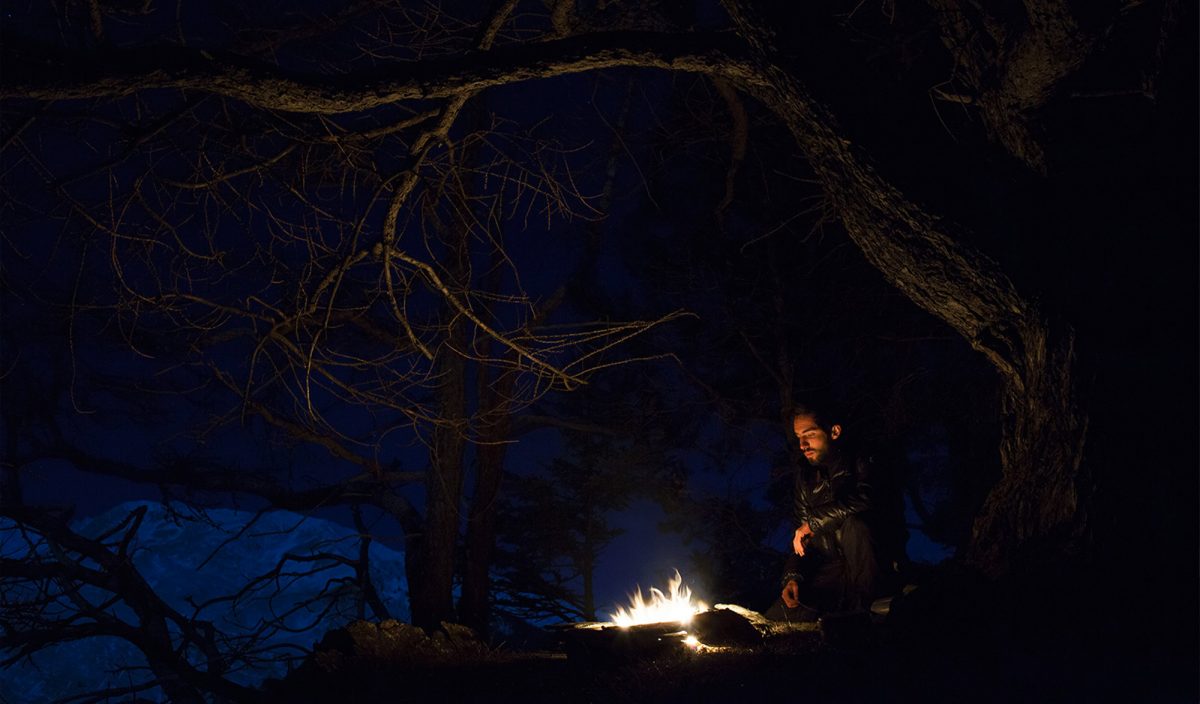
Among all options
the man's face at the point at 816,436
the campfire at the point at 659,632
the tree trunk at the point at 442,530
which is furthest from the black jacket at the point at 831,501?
the tree trunk at the point at 442,530

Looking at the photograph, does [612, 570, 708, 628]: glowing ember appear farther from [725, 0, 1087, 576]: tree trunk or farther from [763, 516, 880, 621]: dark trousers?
[725, 0, 1087, 576]: tree trunk

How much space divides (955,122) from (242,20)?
562 cm

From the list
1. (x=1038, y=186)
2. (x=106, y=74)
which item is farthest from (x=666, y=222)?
(x=106, y=74)

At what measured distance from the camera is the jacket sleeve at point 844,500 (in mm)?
6148

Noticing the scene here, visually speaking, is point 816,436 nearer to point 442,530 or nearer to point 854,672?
point 854,672

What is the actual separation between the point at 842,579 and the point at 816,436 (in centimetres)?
112

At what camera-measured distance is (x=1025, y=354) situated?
3.73 m

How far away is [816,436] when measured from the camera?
20.9 feet

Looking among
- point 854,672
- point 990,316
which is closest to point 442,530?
point 854,672

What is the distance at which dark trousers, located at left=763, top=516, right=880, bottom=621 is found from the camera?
6.08m

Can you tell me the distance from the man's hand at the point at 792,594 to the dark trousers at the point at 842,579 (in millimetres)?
Result: 36

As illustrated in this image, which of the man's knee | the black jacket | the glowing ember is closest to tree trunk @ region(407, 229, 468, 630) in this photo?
the glowing ember

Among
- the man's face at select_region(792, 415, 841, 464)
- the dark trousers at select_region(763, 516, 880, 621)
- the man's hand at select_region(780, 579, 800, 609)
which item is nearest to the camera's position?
the dark trousers at select_region(763, 516, 880, 621)

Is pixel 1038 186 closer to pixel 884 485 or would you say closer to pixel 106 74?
pixel 884 485
